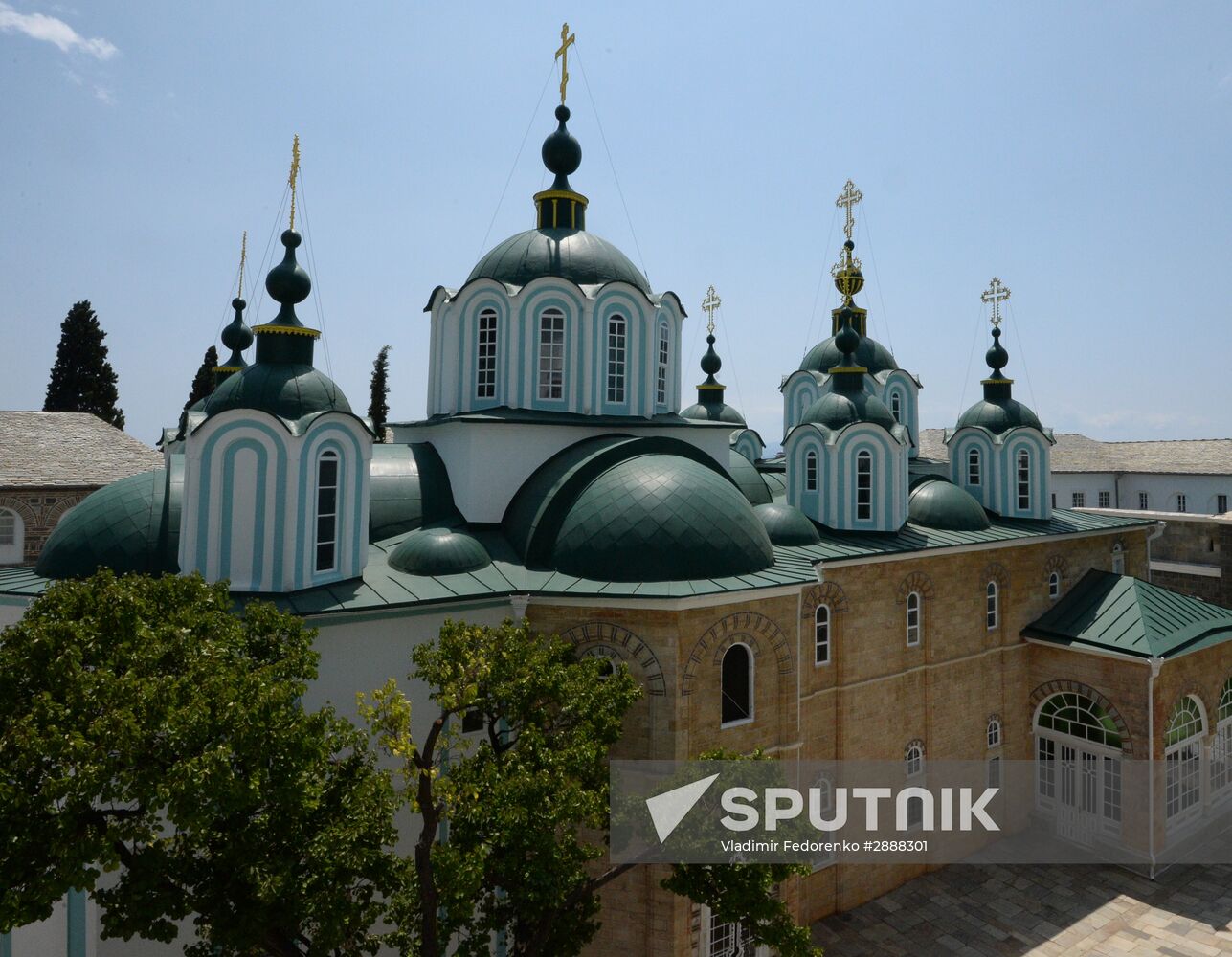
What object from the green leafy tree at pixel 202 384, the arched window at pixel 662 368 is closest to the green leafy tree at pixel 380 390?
the green leafy tree at pixel 202 384

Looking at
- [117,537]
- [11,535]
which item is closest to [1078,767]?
[117,537]

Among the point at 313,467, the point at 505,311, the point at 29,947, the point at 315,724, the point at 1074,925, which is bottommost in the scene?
the point at 1074,925

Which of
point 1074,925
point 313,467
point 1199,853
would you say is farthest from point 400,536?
point 1199,853

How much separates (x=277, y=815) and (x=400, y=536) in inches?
257

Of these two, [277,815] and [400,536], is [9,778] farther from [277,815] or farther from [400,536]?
[400,536]

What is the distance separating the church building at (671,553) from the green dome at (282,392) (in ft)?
0.17

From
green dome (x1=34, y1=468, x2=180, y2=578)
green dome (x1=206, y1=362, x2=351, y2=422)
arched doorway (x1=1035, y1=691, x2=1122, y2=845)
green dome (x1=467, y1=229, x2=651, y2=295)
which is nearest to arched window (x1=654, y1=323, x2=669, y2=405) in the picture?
green dome (x1=467, y1=229, x2=651, y2=295)

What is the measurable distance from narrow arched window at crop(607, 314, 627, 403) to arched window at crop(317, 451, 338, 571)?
5604 millimetres

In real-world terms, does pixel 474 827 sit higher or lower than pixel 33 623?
lower

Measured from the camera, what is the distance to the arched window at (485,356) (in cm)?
1405

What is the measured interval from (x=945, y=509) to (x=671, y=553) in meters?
8.18

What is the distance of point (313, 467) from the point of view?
9.79 meters

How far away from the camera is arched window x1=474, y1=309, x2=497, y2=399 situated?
1405cm

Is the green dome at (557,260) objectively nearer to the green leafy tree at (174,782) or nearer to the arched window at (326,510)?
the arched window at (326,510)
